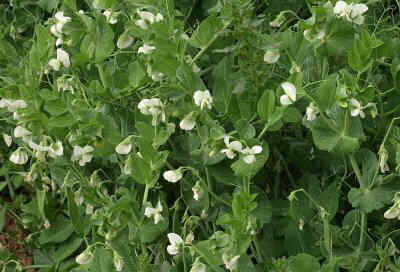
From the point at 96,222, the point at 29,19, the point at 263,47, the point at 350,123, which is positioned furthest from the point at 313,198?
the point at 29,19

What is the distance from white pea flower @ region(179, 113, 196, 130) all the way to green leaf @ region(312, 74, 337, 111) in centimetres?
26

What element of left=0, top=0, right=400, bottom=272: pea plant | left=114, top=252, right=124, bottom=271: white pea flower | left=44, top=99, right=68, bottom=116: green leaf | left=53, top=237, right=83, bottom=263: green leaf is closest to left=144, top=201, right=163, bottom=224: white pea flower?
left=0, top=0, right=400, bottom=272: pea plant

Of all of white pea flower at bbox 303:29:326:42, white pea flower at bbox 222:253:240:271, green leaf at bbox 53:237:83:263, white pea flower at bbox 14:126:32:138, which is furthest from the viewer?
green leaf at bbox 53:237:83:263

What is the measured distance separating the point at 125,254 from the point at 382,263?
58 centimetres

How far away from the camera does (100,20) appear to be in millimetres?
1771

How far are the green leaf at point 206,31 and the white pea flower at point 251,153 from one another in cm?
33

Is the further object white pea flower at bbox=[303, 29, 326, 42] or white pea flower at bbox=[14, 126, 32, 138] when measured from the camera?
white pea flower at bbox=[14, 126, 32, 138]

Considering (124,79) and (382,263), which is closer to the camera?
(382,263)

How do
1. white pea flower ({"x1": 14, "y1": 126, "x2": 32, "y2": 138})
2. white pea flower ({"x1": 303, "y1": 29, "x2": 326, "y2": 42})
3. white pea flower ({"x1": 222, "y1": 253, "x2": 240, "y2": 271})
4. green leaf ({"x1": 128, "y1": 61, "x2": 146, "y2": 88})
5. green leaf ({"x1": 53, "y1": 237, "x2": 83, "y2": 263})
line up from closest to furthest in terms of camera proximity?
white pea flower ({"x1": 222, "y1": 253, "x2": 240, "y2": 271}) → white pea flower ({"x1": 303, "y1": 29, "x2": 326, "y2": 42}) → green leaf ({"x1": 128, "y1": 61, "x2": 146, "y2": 88}) → white pea flower ({"x1": 14, "y1": 126, "x2": 32, "y2": 138}) → green leaf ({"x1": 53, "y1": 237, "x2": 83, "y2": 263})

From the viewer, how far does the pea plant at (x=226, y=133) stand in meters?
1.56

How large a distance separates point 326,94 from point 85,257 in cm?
66

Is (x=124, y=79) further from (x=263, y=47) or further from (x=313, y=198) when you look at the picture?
(x=313, y=198)

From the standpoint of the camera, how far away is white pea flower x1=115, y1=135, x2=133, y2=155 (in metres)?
1.66

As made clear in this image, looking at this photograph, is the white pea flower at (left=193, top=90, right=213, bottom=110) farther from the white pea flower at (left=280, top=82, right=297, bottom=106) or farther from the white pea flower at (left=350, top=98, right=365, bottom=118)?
the white pea flower at (left=350, top=98, right=365, bottom=118)
